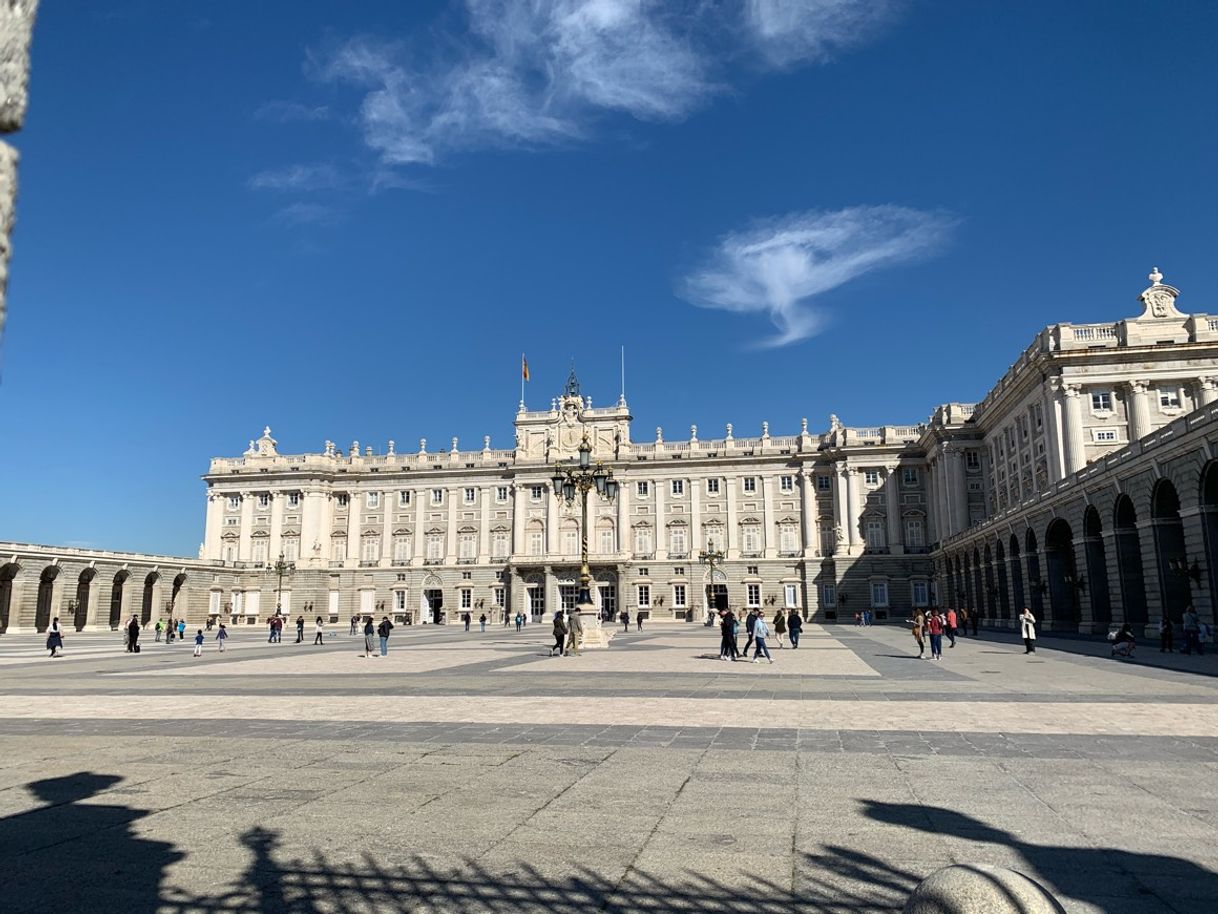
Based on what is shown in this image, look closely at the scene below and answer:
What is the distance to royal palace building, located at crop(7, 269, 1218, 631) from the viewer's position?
152 ft

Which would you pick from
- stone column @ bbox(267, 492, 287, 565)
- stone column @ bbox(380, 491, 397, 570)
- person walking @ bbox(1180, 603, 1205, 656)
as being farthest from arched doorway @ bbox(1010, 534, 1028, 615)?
stone column @ bbox(267, 492, 287, 565)

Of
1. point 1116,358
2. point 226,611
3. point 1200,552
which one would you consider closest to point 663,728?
point 1200,552

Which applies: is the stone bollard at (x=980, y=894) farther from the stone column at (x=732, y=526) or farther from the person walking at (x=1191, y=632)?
the stone column at (x=732, y=526)

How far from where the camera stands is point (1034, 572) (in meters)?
45.4

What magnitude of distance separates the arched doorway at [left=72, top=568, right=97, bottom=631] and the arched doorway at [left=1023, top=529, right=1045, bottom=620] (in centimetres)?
5982

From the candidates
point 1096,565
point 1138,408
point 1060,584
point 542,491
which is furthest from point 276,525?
point 1138,408

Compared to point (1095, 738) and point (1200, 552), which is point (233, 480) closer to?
point (1200, 552)

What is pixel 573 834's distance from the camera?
245 inches

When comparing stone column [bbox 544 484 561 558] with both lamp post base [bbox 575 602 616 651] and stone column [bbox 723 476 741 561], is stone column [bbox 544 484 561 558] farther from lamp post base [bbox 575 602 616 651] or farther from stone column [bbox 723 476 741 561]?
lamp post base [bbox 575 602 616 651]

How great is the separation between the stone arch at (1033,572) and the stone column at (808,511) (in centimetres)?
3156

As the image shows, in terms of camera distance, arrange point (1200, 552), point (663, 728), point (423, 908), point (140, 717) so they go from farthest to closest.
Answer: point (1200, 552), point (140, 717), point (663, 728), point (423, 908)

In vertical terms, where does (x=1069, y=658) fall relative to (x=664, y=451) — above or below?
below

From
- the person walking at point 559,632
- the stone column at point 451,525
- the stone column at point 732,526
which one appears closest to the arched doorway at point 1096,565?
the person walking at point 559,632

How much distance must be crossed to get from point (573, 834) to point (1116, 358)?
4870 centimetres
